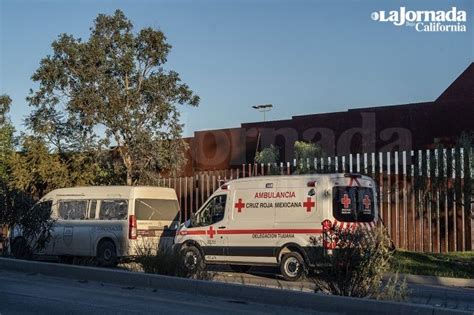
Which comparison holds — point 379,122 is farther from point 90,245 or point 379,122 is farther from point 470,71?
point 90,245

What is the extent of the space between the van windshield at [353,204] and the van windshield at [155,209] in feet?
18.6

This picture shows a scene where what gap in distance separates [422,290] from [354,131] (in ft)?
46.2

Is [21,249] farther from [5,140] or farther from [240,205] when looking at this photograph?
[5,140]

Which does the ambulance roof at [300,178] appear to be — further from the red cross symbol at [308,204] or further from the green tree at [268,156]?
the green tree at [268,156]

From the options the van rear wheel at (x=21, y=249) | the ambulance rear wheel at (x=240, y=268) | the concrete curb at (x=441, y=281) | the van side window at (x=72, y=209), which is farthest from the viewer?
the van side window at (x=72, y=209)

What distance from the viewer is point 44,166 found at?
958 inches

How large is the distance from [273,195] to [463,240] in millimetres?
7626

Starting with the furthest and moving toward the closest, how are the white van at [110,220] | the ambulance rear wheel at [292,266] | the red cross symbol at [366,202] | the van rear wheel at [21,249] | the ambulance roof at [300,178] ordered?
1. the white van at [110,220]
2. the van rear wheel at [21,249]
3. the red cross symbol at [366,202]
4. the ambulance roof at [300,178]
5. the ambulance rear wheel at [292,266]

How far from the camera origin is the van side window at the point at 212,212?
16031 millimetres

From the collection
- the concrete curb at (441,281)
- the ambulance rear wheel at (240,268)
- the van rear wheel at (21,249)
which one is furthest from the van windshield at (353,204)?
the van rear wheel at (21,249)

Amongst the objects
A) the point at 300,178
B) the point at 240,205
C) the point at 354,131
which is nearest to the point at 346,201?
the point at 300,178

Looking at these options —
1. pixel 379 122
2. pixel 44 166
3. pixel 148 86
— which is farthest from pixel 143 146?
pixel 379 122

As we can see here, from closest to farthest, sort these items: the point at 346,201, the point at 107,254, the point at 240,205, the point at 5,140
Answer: the point at 346,201, the point at 240,205, the point at 107,254, the point at 5,140

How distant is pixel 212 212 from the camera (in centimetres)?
1625
